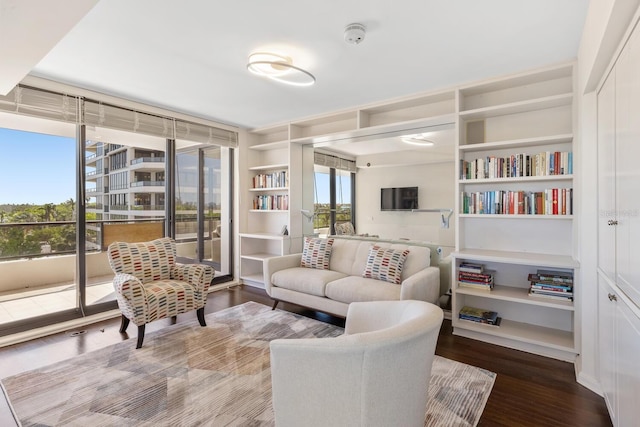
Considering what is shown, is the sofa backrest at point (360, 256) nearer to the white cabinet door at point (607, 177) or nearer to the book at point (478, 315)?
the book at point (478, 315)

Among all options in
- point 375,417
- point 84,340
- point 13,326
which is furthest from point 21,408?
point 375,417

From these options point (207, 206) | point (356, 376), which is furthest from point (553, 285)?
point (207, 206)

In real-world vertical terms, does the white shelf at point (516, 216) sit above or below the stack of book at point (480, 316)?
above

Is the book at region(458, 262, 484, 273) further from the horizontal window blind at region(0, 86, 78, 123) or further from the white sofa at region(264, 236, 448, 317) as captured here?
the horizontal window blind at region(0, 86, 78, 123)

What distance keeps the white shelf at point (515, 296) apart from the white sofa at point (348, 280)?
1.12ft

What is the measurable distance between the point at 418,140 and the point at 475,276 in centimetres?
155

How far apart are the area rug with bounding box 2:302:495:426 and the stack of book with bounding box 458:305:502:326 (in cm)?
64

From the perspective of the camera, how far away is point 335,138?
4.15 metres

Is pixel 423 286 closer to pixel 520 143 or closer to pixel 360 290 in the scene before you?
pixel 360 290

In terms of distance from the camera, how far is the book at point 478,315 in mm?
2914

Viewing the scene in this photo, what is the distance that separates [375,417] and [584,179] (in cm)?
215

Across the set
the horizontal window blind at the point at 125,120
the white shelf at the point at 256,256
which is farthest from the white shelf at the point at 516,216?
the horizontal window blind at the point at 125,120

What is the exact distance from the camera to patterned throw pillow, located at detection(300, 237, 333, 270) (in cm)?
371

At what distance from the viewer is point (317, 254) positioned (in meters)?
3.73
